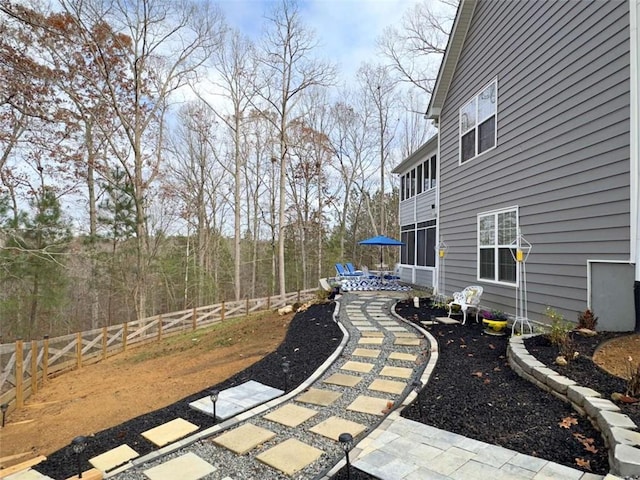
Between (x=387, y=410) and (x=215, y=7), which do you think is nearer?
(x=387, y=410)

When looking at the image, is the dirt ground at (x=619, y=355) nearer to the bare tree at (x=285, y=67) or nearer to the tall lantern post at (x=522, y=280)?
the tall lantern post at (x=522, y=280)

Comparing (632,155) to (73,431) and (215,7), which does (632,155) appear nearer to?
(73,431)

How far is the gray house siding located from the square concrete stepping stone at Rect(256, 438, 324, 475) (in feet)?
13.4

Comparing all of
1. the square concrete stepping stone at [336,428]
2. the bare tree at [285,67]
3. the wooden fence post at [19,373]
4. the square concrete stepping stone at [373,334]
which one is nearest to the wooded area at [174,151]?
the bare tree at [285,67]

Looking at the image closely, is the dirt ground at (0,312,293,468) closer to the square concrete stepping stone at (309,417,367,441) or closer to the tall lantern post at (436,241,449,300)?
the square concrete stepping stone at (309,417,367,441)

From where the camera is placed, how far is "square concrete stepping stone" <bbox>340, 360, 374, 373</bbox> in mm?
4636

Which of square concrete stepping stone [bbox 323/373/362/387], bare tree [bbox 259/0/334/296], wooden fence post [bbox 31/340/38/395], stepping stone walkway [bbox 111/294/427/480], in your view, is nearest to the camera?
stepping stone walkway [bbox 111/294/427/480]

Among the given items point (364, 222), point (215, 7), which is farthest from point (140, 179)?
point (364, 222)

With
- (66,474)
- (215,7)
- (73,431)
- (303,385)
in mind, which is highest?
(215,7)

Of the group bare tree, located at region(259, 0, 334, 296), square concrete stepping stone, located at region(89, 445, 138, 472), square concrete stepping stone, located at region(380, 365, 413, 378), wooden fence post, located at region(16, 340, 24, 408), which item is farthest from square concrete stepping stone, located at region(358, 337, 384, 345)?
bare tree, located at region(259, 0, 334, 296)

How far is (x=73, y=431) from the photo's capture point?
4.83 meters

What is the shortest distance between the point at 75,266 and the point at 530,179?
14.6 metres

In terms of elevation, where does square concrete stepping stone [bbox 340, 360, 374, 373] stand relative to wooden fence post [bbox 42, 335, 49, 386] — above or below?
above

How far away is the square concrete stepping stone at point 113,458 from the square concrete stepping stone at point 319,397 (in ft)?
5.35
